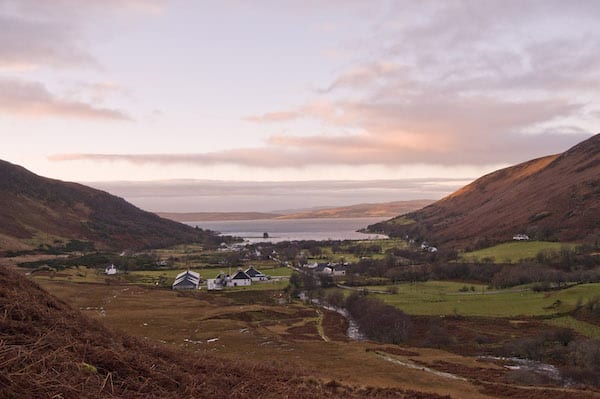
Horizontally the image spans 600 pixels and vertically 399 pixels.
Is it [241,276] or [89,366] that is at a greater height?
[89,366]

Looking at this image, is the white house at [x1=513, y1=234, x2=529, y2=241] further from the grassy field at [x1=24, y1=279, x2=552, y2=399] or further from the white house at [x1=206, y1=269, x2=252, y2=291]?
the grassy field at [x1=24, y1=279, x2=552, y2=399]

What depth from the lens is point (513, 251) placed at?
11500cm

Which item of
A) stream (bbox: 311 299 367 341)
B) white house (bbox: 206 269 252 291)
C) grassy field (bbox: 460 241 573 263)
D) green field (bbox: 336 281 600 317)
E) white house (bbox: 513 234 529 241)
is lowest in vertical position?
stream (bbox: 311 299 367 341)

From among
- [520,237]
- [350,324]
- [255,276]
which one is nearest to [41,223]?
[255,276]

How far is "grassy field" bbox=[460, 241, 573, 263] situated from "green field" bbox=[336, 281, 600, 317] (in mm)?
27631

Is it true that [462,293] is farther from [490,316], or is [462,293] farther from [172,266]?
[172,266]

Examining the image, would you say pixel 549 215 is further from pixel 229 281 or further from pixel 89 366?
pixel 89 366

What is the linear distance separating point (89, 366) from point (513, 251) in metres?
118

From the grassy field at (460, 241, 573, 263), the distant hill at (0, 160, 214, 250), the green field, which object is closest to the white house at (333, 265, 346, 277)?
the green field

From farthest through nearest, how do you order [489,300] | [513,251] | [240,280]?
1. [513,251]
2. [240,280]
3. [489,300]

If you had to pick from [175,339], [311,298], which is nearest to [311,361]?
[175,339]

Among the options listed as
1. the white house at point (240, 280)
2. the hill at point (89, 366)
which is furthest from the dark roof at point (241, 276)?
the hill at point (89, 366)

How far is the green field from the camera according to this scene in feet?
211

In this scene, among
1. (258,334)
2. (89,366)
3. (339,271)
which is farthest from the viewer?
(339,271)
